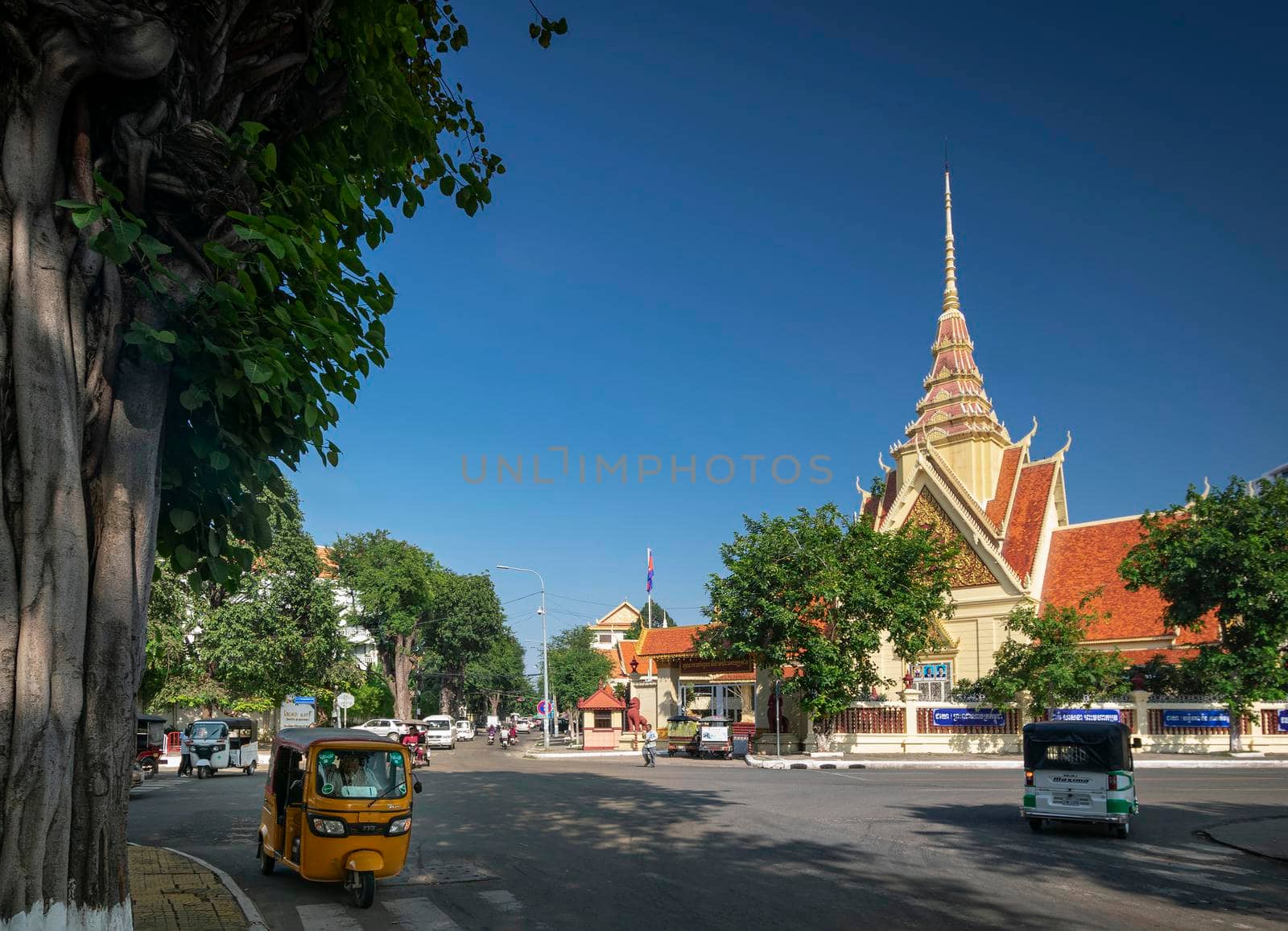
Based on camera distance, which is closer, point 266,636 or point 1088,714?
point 1088,714

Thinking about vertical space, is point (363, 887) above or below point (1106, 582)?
below

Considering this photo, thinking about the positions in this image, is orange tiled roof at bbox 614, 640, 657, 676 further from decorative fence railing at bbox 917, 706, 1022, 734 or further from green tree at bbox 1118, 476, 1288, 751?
green tree at bbox 1118, 476, 1288, 751

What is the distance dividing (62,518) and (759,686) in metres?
41.7

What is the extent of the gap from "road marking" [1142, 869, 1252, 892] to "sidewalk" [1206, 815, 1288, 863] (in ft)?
6.24

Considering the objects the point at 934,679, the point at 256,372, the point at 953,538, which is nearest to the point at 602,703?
the point at 934,679

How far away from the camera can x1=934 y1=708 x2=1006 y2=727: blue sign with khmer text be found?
117 ft

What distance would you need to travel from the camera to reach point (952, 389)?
4719 cm

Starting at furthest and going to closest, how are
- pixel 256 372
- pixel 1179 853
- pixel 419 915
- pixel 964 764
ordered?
pixel 964 764 → pixel 1179 853 → pixel 419 915 → pixel 256 372

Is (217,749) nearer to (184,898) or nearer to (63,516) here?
(184,898)

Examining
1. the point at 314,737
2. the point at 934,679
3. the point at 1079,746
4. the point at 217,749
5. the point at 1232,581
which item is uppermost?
the point at 1232,581

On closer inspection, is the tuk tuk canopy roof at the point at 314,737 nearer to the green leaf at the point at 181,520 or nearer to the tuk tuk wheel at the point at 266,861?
the tuk tuk wheel at the point at 266,861

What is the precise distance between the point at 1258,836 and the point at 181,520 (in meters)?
15.1

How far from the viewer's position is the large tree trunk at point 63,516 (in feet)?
16.7

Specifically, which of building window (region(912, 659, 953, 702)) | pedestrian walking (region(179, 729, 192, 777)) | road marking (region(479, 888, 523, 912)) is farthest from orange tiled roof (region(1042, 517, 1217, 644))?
road marking (region(479, 888, 523, 912))
